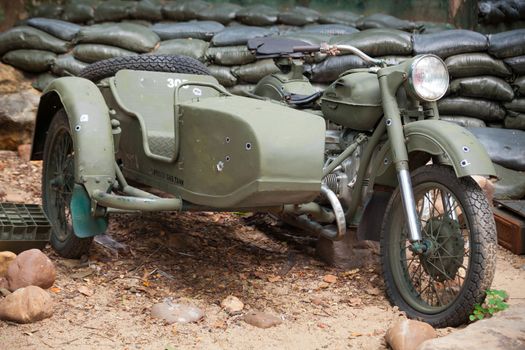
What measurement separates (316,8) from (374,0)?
64cm

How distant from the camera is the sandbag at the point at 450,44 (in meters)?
5.96

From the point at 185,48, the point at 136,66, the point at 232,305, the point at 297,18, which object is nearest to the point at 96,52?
the point at 185,48

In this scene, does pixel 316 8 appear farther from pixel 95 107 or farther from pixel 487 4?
pixel 95 107

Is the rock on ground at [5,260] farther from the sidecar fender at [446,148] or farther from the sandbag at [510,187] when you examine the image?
the sandbag at [510,187]

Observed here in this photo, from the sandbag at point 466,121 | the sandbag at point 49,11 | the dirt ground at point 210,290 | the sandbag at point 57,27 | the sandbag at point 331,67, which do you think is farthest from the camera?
the sandbag at point 49,11

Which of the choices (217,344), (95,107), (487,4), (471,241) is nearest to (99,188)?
(95,107)

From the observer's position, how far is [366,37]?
6.01m

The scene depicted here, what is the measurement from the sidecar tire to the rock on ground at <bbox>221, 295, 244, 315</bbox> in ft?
5.06

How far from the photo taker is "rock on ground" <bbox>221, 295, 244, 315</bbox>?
3.12 m

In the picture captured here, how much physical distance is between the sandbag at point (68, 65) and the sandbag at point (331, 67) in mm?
2079

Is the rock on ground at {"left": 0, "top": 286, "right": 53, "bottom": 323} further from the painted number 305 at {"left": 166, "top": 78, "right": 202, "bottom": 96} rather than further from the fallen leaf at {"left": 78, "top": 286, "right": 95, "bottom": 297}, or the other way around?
the painted number 305 at {"left": 166, "top": 78, "right": 202, "bottom": 96}

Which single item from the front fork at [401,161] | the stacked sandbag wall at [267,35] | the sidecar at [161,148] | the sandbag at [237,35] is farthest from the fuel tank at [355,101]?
the sandbag at [237,35]

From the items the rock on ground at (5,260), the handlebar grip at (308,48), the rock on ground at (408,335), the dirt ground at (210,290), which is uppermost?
the handlebar grip at (308,48)

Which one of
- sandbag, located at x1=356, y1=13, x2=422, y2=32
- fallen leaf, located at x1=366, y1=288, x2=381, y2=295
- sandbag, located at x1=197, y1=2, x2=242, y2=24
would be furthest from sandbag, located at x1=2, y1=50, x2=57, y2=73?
fallen leaf, located at x1=366, y1=288, x2=381, y2=295
